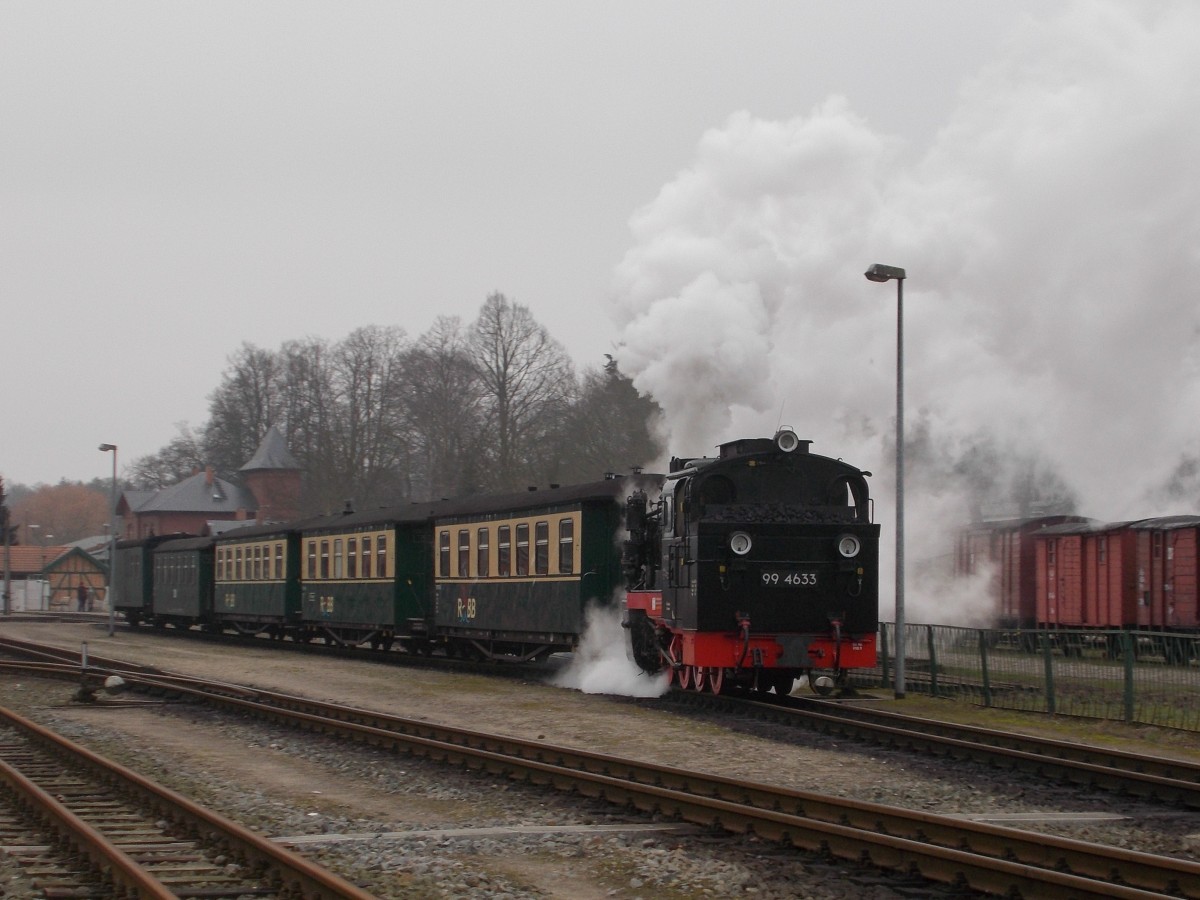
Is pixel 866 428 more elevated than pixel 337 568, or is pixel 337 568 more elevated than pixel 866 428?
pixel 866 428

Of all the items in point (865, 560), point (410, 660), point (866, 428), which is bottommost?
point (410, 660)

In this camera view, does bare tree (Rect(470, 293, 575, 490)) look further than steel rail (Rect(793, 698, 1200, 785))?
Yes

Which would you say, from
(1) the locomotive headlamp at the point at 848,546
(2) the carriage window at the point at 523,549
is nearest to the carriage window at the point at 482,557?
(2) the carriage window at the point at 523,549

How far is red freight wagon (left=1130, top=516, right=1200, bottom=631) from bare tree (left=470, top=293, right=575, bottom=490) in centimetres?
3870

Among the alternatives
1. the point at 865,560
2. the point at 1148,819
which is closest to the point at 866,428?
the point at 865,560

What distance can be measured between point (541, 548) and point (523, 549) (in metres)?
0.80

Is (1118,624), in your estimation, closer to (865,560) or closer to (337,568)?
(865,560)

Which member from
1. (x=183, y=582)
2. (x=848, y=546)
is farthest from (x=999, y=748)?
(x=183, y=582)

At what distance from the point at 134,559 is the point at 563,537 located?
113ft

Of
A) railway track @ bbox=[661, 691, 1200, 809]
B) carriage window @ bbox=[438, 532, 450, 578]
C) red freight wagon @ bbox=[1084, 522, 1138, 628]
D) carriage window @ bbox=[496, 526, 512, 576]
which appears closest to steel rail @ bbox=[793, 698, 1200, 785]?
railway track @ bbox=[661, 691, 1200, 809]

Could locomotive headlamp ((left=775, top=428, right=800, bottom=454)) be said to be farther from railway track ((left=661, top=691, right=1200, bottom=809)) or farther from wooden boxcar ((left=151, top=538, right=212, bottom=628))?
wooden boxcar ((left=151, top=538, right=212, bottom=628))

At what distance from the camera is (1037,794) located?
10.6 m

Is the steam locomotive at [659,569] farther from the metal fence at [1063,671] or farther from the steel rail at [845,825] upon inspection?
the steel rail at [845,825]

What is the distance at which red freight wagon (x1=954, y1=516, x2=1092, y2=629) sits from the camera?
108 feet
